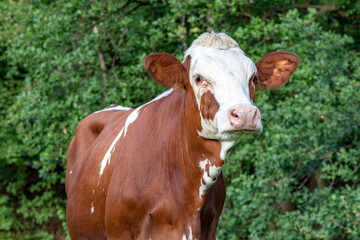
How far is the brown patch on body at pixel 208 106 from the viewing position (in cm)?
353

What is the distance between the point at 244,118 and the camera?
3.26 metres

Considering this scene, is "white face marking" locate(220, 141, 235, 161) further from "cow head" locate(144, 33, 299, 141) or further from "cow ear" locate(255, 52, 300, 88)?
"cow ear" locate(255, 52, 300, 88)

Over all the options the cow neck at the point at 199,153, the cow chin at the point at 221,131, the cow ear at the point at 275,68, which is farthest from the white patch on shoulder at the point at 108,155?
the cow ear at the point at 275,68

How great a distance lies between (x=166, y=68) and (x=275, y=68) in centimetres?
75

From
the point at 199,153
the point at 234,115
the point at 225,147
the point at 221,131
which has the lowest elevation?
the point at 199,153

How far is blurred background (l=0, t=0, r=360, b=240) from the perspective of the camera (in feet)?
25.0

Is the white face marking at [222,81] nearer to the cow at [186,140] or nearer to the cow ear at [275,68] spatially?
the cow at [186,140]

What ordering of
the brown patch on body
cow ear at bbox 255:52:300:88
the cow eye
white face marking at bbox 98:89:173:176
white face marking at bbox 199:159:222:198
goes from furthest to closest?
white face marking at bbox 98:89:173:176
cow ear at bbox 255:52:300:88
white face marking at bbox 199:159:222:198
the cow eye
the brown patch on body

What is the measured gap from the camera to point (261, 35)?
30.0ft

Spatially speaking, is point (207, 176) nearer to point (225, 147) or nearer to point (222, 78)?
point (225, 147)

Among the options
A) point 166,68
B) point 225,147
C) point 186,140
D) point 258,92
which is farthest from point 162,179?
point 258,92

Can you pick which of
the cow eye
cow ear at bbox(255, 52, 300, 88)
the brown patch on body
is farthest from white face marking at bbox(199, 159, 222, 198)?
cow ear at bbox(255, 52, 300, 88)

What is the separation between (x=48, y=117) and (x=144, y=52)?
1.74 meters

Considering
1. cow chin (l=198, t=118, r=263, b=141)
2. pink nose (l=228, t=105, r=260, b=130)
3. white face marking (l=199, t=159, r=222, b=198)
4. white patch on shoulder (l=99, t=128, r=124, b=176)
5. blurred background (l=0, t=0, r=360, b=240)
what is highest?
pink nose (l=228, t=105, r=260, b=130)
